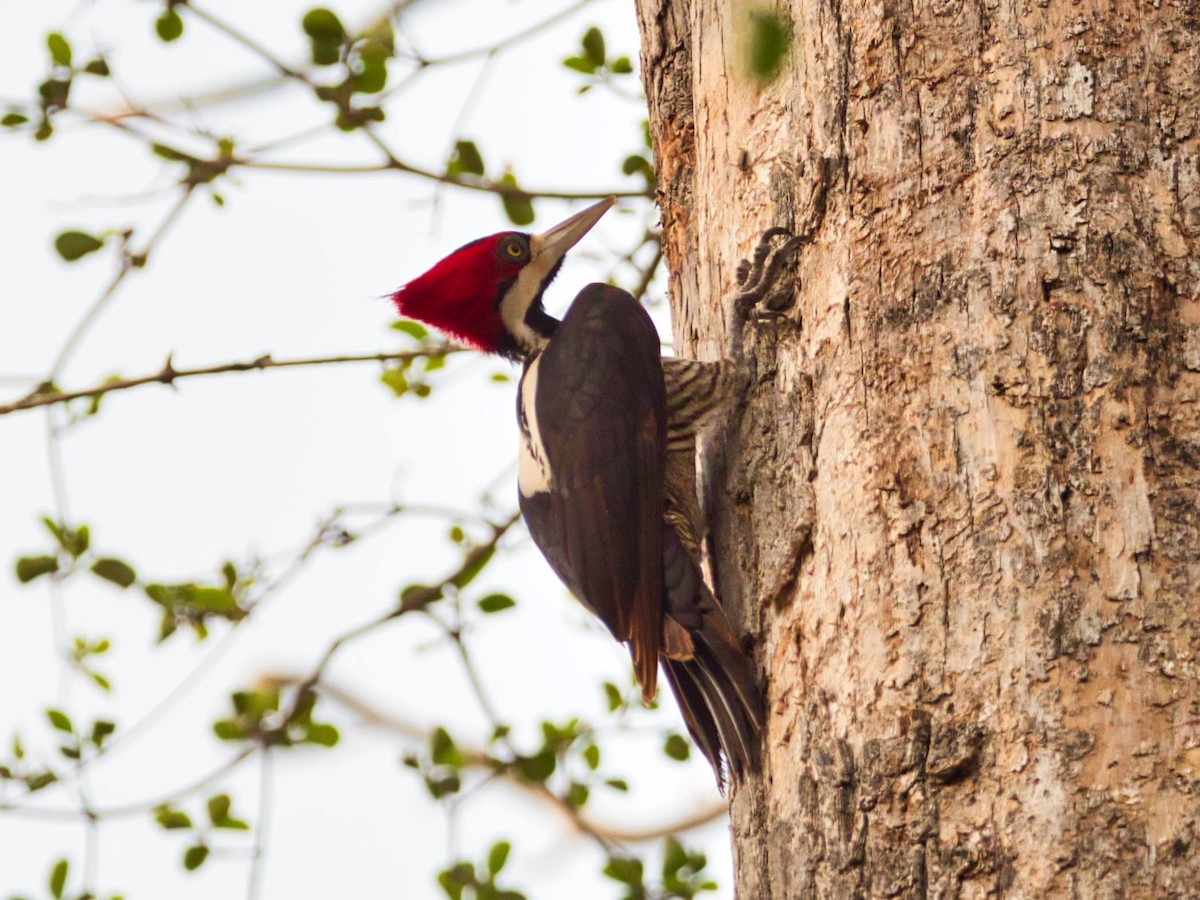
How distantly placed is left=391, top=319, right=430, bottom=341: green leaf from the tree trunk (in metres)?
1.77

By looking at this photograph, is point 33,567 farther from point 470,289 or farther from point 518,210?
point 518,210

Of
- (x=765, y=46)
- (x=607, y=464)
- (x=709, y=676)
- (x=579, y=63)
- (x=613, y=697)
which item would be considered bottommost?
(x=709, y=676)

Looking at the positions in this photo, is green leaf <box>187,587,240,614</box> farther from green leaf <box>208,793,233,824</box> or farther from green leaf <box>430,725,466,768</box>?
green leaf <box>430,725,466,768</box>

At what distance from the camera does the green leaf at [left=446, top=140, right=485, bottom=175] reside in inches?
143

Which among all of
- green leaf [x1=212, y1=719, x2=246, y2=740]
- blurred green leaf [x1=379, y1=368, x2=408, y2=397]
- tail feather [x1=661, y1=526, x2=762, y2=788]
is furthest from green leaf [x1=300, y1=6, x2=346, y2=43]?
green leaf [x1=212, y1=719, x2=246, y2=740]

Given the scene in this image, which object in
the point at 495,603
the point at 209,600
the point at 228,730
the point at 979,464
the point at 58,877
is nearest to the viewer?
the point at 979,464

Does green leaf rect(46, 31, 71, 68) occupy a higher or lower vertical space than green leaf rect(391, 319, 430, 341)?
higher

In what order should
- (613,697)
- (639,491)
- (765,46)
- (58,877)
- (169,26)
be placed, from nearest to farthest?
(765,46), (639,491), (58,877), (169,26), (613,697)

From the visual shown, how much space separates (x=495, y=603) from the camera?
144 inches

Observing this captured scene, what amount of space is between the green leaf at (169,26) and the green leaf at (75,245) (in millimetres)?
539

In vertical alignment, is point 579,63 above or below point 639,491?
above

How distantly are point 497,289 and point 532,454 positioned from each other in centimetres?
77

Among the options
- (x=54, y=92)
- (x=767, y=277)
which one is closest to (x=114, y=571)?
(x=54, y=92)

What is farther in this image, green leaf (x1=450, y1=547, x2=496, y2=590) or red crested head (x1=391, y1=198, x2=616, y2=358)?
green leaf (x1=450, y1=547, x2=496, y2=590)
